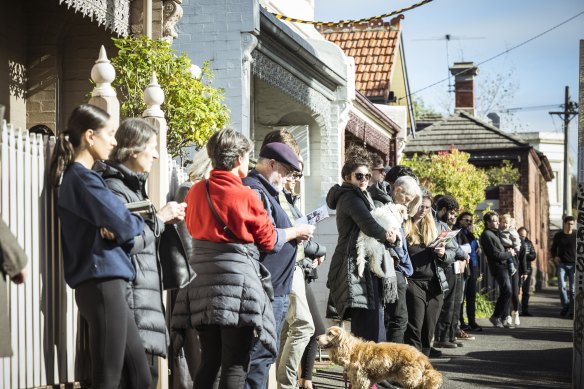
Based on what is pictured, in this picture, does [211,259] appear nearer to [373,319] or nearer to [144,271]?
[144,271]

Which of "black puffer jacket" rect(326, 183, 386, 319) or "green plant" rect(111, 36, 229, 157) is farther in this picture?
"green plant" rect(111, 36, 229, 157)

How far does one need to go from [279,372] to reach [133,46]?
3492 mm

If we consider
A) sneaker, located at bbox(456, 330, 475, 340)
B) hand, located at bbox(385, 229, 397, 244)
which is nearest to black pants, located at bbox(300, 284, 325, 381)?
hand, located at bbox(385, 229, 397, 244)

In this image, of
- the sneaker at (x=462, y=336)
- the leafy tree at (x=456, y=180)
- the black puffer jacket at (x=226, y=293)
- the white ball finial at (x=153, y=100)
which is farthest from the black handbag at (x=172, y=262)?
the leafy tree at (x=456, y=180)

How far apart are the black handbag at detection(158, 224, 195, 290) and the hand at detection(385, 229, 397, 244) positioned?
2744mm

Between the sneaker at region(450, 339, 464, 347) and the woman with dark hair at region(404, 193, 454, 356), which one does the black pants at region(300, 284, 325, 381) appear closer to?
the woman with dark hair at region(404, 193, 454, 356)

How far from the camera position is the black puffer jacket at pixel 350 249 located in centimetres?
848

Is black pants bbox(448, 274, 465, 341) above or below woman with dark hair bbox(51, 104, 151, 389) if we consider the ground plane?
below

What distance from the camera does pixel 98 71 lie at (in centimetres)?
680

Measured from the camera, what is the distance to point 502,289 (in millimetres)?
17219

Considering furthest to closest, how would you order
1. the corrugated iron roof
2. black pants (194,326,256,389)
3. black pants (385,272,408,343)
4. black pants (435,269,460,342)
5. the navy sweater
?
the corrugated iron roof < black pants (435,269,460,342) < black pants (385,272,408,343) < black pants (194,326,256,389) < the navy sweater

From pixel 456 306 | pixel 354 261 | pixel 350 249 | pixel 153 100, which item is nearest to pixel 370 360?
pixel 354 261

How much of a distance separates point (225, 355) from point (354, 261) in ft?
8.63

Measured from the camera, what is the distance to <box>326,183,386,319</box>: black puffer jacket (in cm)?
848
